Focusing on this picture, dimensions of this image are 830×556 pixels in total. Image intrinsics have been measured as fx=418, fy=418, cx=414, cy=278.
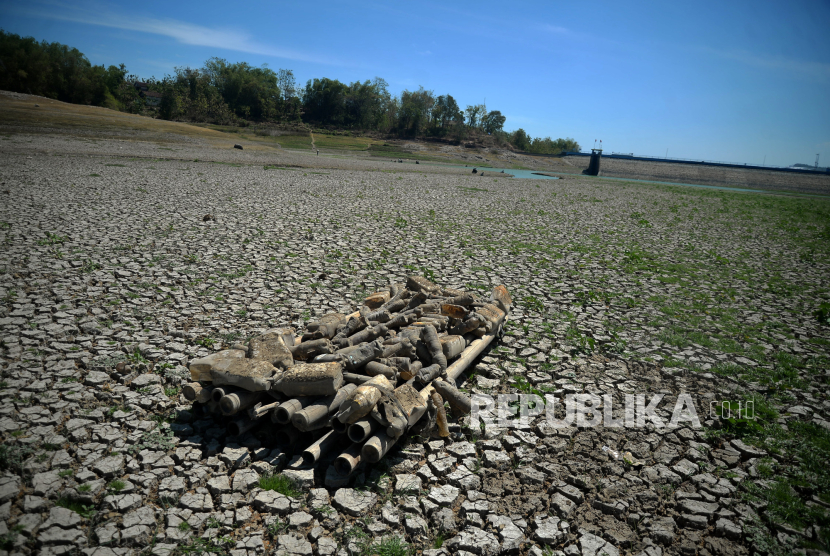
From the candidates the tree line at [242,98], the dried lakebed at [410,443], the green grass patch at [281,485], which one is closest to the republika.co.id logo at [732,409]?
the dried lakebed at [410,443]

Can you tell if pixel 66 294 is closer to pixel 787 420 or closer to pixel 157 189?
pixel 787 420

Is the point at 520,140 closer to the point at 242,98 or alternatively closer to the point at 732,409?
the point at 242,98

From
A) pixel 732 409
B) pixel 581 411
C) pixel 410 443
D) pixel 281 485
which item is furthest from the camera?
pixel 732 409

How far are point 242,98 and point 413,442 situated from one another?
467 feet

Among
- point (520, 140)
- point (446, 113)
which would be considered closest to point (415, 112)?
point (446, 113)

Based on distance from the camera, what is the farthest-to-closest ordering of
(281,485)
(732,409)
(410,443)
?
1. (732,409)
2. (410,443)
3. (281,485)

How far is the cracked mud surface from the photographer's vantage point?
156 inches

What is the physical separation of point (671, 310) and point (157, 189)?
22623mm

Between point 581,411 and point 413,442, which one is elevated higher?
point 581,411

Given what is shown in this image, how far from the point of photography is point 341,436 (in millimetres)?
4938

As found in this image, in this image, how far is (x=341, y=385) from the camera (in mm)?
5270

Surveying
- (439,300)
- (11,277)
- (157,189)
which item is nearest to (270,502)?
(439,300)

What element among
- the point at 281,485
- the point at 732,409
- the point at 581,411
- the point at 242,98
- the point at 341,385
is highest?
the point at 242,98

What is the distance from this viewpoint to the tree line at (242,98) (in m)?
81.9
